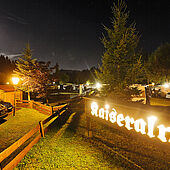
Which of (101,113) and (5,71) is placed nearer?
(101,113)

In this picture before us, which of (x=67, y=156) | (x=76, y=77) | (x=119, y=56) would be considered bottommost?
(x=67, y=156)

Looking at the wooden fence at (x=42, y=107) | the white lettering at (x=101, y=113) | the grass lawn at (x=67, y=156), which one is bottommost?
the grass lawn at (x=67, y=156)

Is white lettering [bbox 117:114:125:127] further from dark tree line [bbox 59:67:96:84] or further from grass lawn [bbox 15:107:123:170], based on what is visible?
dark tree line [bbox 59:67:96:84]

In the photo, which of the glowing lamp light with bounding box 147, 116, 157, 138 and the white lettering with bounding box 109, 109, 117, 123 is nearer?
the glowing lamp light with bounding box 147, 116, 157, 138

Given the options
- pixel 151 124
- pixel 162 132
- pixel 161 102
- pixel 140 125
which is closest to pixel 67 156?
pixel 140 125

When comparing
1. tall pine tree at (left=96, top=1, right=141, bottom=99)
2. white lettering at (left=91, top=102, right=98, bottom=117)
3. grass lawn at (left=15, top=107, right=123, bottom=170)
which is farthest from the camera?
tall pine tree at (left=96, top=1, right=141, bottom=99)

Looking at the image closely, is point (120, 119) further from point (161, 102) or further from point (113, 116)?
point (161, 102)

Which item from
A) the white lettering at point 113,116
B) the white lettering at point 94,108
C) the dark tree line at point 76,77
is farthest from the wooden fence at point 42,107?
the dark tree line at point 76,77

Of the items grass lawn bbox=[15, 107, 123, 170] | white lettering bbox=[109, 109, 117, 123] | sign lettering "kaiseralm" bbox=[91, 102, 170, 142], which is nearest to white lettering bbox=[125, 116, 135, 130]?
sign lettering "kaiseralm" bbox=[91, 102, 170, 142]

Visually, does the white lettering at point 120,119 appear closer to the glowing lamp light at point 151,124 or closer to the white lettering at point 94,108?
the glowing lamp light at point 151,124

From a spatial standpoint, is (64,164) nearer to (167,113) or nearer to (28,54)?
(167,113)

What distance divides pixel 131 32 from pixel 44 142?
11.3m

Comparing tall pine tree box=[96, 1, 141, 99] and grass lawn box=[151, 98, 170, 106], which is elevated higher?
tall pine tree box=[96, 1, 141, 99]

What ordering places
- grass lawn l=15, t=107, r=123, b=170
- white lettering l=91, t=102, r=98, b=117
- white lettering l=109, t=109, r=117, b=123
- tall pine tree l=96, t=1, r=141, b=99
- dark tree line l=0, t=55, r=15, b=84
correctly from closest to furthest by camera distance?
grass lawn l=15, t=107, r=123, b=170 < white lettering l=109, t=109, r=117, b=123 < white lettering l=91, t=102, r=98, b=117 < tall pine tree l=96, t=1, r=141, b=99 < dark tree line l=0, t=55, r=15, b=84
